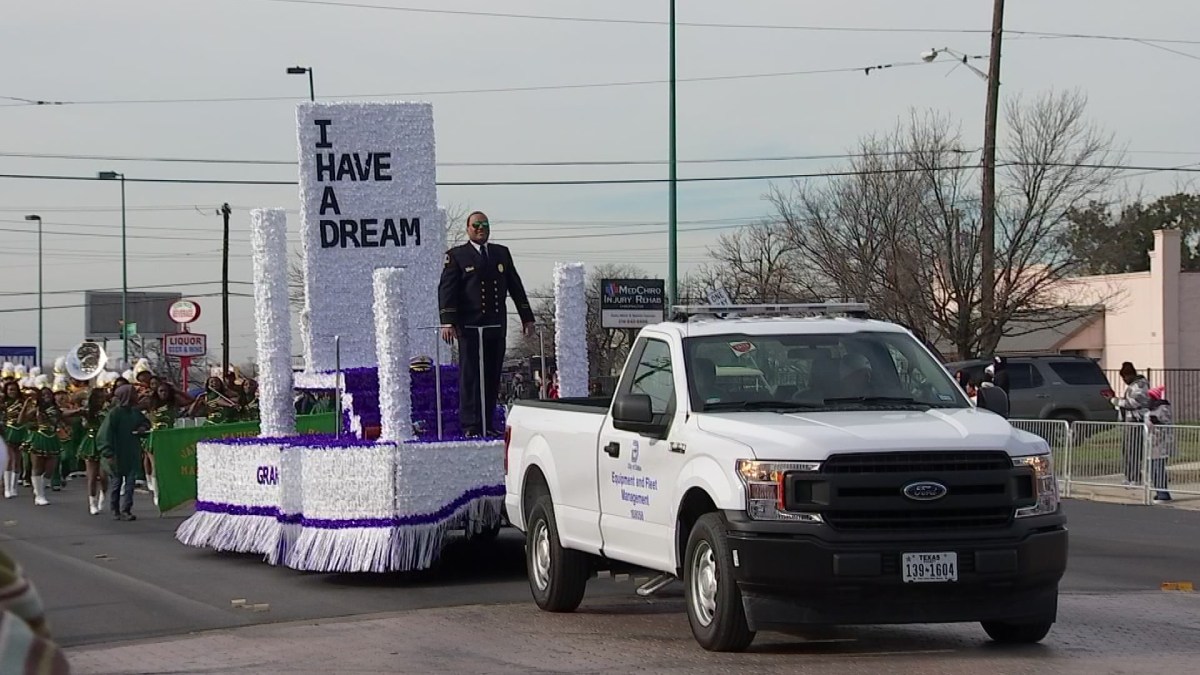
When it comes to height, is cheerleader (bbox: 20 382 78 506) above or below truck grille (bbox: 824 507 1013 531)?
below

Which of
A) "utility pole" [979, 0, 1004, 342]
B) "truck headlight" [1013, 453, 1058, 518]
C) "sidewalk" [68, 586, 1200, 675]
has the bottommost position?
"sidewalk" [68, 586, 1200, 675]

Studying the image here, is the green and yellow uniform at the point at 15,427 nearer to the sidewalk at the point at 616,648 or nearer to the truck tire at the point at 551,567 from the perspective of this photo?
the truck tire at the point at 551,567

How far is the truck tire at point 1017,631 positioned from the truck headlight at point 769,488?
1.60 m

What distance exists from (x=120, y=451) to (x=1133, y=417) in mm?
13797

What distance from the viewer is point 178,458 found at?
2138cm

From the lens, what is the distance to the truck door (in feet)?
31.6

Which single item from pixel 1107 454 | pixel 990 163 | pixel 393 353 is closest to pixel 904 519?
pixel 393 353

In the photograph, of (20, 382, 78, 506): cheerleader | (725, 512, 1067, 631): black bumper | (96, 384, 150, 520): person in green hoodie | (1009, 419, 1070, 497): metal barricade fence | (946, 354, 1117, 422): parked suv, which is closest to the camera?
(725, 512, 1067, 631): black bumper

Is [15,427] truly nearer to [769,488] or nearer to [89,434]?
[89,434]

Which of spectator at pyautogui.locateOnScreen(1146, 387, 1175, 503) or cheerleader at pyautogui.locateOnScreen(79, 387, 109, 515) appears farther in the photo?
cheerleader at pyautogui.locateOnScreen(79, 387, 109, 515)

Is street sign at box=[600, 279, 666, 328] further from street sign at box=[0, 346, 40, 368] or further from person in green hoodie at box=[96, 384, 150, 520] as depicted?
street sign at box=[0, 346, 40, 368]

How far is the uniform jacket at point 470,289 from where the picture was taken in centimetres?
1426

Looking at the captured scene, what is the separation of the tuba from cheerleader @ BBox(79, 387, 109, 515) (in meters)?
11.9

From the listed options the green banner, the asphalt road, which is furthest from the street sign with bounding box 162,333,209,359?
the asphalt road
